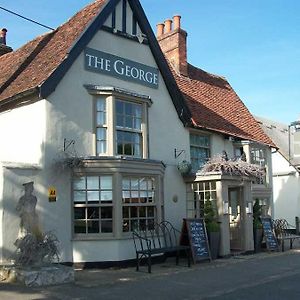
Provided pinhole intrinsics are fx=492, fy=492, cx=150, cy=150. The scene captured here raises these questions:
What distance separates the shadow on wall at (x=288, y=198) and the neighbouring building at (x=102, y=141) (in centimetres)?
1145

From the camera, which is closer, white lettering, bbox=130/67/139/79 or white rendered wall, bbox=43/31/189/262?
white rendered wall, bbox=43/31/189/262

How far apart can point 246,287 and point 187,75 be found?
40.1 ft

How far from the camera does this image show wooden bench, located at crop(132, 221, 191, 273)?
1376 centimetres

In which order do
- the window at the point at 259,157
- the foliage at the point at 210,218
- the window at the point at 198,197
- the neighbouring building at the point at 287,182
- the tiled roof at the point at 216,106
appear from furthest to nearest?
1. the neighbouring building at the point at 287,182
2. the window at the point at 259,157
3. the tiled roof at the point at 216,106
4. the window at the point at 198,197
5. the foliage at the point at 210,218

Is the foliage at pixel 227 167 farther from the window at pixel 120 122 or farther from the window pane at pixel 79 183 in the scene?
the window pane at pixel 79 183


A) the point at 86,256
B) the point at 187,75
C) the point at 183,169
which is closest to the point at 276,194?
the point at 187,75

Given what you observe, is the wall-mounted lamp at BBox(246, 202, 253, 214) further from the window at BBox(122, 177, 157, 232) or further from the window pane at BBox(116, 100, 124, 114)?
the window pane at BBox(116, 100, 124, 114)

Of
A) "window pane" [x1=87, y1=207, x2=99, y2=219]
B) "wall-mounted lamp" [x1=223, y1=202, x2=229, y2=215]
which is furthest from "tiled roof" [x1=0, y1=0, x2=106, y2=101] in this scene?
"wall-mounted lamp" [x1=223, y1=202, x2=229, y2=215]

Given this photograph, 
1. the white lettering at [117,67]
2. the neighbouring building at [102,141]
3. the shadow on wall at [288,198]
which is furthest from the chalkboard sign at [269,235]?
the shadow on wall at [288,198]

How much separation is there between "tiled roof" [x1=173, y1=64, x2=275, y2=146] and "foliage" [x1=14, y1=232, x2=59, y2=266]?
7.39 metres

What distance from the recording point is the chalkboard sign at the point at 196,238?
1463 centimetres

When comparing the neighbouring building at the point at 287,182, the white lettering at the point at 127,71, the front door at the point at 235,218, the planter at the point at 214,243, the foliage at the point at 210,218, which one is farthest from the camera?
the neighbouring building at the point at 287,182

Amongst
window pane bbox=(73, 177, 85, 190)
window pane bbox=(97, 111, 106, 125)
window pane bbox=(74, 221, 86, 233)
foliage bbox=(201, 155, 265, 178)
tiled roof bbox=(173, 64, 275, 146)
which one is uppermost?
tiled roof bbox=(173, 64, 275, 146)

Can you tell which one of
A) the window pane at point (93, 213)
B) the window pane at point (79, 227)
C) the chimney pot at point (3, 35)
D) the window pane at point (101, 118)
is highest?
the chimney pot at point (3, 35)
